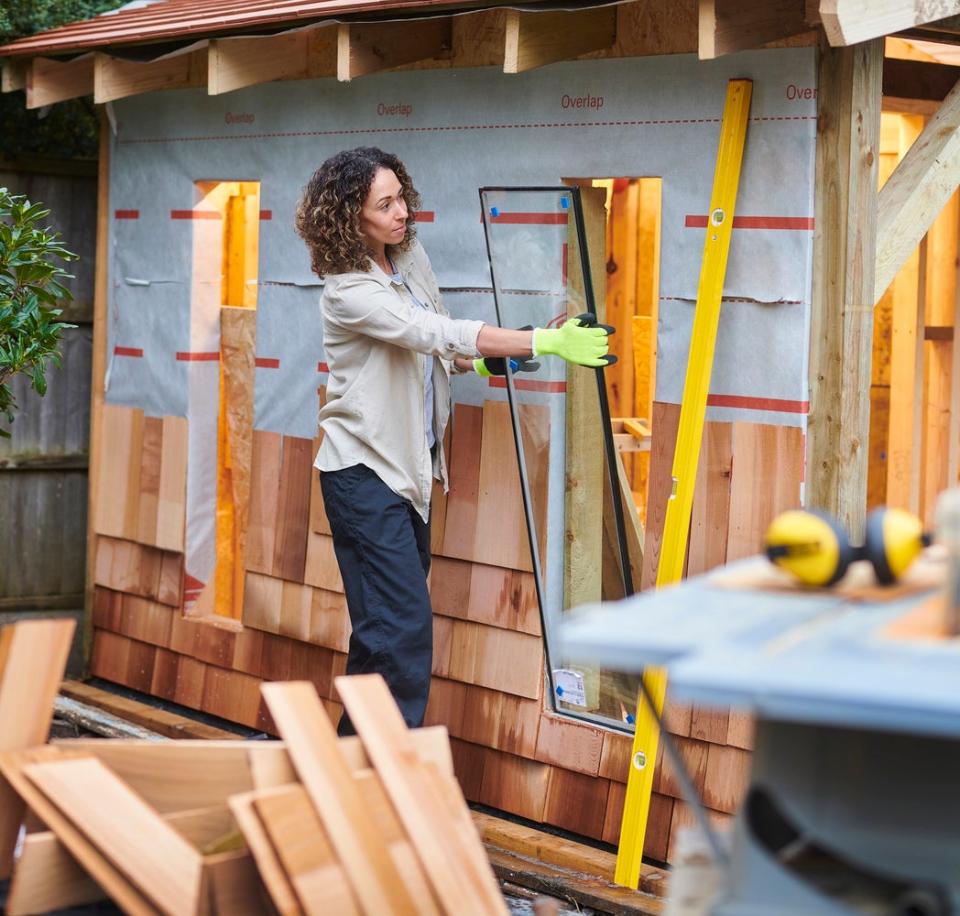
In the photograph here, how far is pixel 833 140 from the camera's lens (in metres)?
4.33

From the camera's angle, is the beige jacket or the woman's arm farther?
the beige jacket

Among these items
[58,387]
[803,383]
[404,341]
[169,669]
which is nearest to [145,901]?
[404,341]

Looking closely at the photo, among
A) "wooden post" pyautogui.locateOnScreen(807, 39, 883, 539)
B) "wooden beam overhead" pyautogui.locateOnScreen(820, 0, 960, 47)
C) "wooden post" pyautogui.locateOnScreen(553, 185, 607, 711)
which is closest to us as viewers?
"wooden beam overhead" pyautogui.locateOnScreen(820, 0, 960, 47)

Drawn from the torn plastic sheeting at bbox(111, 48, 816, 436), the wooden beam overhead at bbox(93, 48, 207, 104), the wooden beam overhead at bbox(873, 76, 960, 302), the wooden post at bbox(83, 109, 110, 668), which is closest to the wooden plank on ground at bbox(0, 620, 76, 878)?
the torn plastic sheeting at bbox(111, 48, 816, 436)

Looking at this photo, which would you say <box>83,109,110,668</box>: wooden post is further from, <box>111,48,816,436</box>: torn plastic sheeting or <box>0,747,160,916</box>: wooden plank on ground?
<box>0,747,160,916</box>: wooden plank on ground

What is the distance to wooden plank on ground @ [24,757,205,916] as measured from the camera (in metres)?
2.91

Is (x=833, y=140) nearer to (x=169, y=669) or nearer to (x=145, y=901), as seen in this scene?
(x=145, y=901)

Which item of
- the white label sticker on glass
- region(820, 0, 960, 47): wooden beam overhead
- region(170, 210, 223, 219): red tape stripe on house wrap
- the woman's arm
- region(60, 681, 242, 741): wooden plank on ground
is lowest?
region(60, 681, 242, 741): wooden plank on ground

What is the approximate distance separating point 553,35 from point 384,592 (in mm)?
1765

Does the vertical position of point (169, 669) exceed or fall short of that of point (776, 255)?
it falls short

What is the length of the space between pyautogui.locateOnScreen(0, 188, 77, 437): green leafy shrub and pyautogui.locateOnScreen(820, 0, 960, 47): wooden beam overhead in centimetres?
290

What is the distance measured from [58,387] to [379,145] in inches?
92.2

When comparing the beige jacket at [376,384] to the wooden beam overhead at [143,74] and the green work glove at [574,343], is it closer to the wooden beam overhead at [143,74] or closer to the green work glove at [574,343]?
the green work glove at [574,343]

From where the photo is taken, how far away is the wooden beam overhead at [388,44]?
518cm
